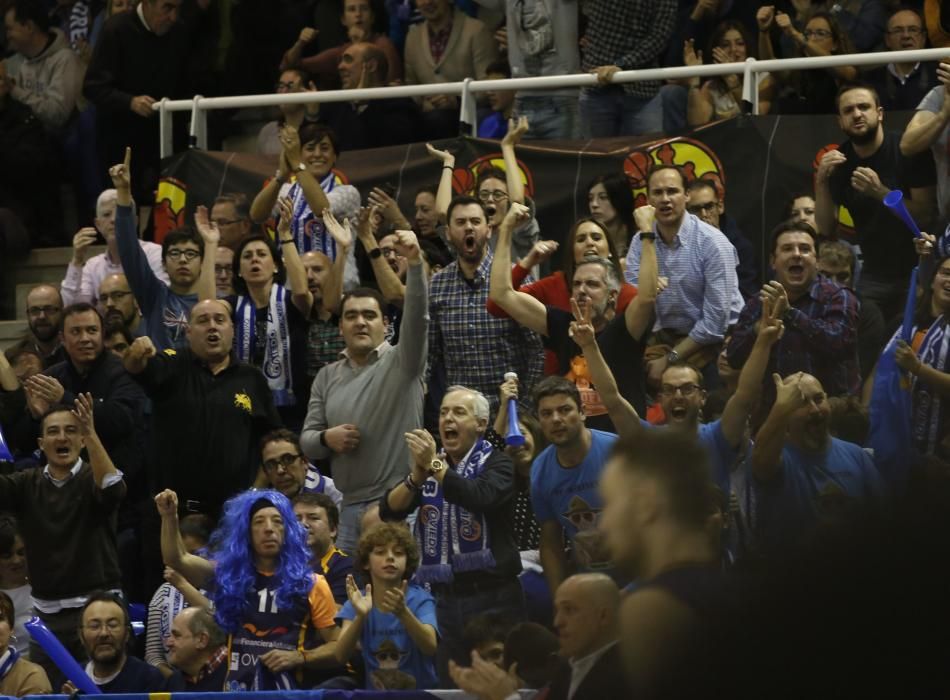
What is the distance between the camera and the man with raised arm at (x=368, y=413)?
8.64 m

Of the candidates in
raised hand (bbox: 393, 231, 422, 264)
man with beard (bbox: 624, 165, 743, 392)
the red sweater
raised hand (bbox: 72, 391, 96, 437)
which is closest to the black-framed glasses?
raised hand (bbox: 72, 391, 96, 437)

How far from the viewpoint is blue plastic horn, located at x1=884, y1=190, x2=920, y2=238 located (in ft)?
27.3

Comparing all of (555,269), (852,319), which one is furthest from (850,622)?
(555,269)

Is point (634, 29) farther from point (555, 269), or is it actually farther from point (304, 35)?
point (304, 35)

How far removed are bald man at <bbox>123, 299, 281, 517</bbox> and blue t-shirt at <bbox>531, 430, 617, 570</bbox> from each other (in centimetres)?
220

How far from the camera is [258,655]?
7180mm

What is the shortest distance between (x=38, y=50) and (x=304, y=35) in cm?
212

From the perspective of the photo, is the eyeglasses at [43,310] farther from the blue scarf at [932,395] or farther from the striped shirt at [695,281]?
the blue scarf at [932,395]

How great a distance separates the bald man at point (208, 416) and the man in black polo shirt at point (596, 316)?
1.46 m

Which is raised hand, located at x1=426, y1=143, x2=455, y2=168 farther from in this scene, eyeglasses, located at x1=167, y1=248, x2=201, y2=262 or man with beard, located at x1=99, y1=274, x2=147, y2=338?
man with beard, located at x1=99, y1=274, x2=147, y2=338

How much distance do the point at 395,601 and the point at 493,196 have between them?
3348 millimetres

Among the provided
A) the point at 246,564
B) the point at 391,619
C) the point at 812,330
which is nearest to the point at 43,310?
the point at 246,564

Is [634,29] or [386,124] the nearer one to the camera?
[634,29]

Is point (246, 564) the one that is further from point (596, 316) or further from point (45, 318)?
point (45, 318)
